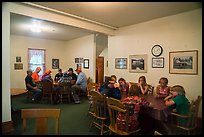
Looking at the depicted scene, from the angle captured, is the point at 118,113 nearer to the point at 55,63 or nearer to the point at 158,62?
the point at 158,62

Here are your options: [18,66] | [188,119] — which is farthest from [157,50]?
[18,66]

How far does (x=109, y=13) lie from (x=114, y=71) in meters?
2.33

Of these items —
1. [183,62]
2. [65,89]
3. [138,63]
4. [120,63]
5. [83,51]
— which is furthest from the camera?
[83,51]

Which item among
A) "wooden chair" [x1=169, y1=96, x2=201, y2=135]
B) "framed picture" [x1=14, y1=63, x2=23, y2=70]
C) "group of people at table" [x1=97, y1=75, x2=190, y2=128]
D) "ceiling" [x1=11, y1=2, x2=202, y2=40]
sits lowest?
"wooden chair" [x1=169, y1=96, x2=201, y2=135]

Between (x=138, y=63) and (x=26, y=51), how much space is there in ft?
17.6

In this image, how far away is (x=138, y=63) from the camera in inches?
177

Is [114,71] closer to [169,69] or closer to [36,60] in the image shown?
[169,69]

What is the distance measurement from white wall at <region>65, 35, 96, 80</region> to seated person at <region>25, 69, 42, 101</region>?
7.33 feet

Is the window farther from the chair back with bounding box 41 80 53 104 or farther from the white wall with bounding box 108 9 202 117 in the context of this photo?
the white wall with bounding box 108 9 202 117

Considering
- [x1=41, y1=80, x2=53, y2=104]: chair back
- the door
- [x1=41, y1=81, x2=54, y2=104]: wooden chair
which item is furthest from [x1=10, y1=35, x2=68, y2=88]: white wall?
[x1=41, y1=80, x2=53, y2=104]: chair back

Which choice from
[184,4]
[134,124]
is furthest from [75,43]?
[134,124]

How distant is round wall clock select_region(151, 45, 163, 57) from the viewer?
3.95 metres

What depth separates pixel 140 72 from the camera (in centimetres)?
445

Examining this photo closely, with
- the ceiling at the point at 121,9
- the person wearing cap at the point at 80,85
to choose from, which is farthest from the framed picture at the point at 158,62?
the person wearing cap at the point at 80,85
